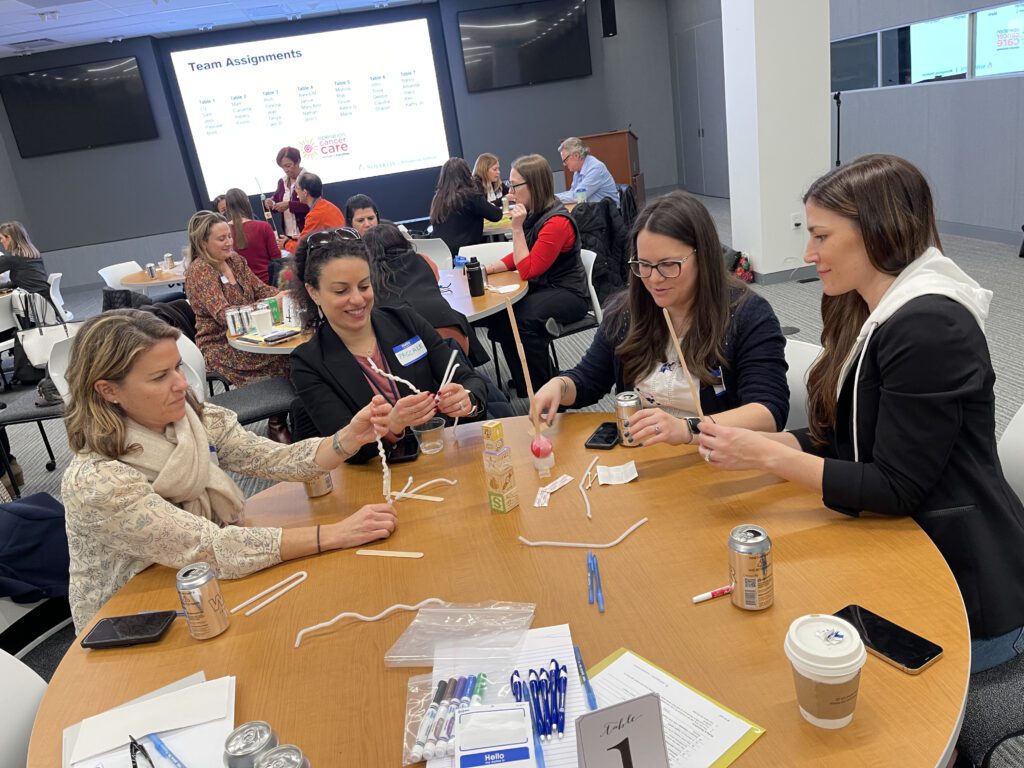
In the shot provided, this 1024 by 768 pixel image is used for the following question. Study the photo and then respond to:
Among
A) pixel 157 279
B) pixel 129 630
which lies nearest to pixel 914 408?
pixel 129 630

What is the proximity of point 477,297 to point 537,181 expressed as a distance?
38.4 inches

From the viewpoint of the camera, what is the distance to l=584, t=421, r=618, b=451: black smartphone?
6.28ft

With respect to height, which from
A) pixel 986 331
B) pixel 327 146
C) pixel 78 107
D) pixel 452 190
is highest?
pixel 78 107

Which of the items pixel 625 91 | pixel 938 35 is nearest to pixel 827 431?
pixel 938 35

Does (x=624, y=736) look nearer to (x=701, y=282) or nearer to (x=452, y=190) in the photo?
(x=701, y=282)

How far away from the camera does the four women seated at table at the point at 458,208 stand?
5.71 meters

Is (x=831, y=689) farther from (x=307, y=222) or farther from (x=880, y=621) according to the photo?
(x=307, y=222)

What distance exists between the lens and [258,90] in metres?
10.1

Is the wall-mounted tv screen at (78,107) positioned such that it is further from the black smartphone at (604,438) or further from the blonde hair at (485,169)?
the black smartphone at (604,438)

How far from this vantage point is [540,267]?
4.28 meters

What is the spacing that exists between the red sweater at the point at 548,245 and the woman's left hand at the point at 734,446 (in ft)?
9.29

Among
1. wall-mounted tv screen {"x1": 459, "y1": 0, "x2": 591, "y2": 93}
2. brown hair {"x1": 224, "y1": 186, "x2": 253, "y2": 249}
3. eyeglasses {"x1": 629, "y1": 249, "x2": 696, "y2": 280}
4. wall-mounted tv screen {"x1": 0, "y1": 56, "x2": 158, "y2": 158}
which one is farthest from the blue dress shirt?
wall-mounted tv screen {"x1": 0, "y1": 56, "x2": 158, "y2": 158}

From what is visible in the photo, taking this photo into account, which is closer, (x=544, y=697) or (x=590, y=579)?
(x=544, y=697)

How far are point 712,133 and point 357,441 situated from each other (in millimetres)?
10296
